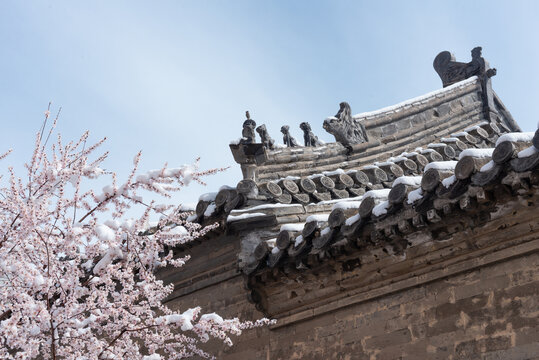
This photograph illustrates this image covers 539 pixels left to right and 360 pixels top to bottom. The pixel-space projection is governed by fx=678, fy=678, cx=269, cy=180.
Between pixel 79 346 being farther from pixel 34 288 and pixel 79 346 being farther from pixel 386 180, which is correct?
pixel 386 180

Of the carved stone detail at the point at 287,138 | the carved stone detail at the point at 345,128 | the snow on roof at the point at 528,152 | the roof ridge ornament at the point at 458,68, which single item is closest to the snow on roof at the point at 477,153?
the snow on roof at the point at 528,152

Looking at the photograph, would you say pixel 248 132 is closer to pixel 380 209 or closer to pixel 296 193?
pixel 296 193

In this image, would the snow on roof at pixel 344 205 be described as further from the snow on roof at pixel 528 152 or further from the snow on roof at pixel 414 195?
the snow on roof at pixel 528 152

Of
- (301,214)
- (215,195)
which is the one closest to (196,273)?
(215,195)

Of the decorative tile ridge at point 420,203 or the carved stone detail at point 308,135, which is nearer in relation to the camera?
the decorative tile ridge at point 420,203

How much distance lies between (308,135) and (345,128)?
1.75 meters

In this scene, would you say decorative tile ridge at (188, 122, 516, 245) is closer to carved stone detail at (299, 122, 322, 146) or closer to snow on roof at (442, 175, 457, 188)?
carved stone detail at (299, 122, 322, 146)

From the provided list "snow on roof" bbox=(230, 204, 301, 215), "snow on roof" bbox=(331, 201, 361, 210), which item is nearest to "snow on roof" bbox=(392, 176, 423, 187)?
"snow on roof" bbox=(331, 201, 361, 210)

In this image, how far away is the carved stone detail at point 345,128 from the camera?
448 inches

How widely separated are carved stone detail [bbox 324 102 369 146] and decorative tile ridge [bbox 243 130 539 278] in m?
3.61

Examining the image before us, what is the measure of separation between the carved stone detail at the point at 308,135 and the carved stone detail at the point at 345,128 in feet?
4.59

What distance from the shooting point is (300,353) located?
27.3 ft

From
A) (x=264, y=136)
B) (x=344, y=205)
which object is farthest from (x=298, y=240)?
(x=264, y=136)

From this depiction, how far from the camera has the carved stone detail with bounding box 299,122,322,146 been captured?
13023 millimetres
